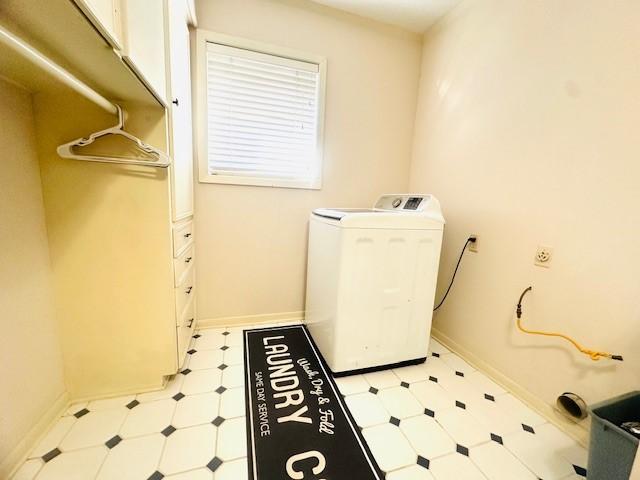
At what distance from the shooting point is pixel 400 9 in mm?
1955

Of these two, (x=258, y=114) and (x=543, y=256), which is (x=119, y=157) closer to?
(x=258, y=114)

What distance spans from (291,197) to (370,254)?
942 mm

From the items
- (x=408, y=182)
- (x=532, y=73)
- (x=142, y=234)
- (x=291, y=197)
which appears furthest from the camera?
(x=408, y=182)

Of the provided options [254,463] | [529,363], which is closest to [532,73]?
[529,363]

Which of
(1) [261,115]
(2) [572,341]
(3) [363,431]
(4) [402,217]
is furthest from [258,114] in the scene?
(2) [572,341]

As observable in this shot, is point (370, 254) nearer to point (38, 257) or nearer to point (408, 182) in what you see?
point (408, 182)

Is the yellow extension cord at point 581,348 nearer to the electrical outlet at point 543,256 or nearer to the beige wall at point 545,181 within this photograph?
the beige wall at point 545,181

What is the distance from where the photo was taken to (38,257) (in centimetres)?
111

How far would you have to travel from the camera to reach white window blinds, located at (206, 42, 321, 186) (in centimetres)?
186

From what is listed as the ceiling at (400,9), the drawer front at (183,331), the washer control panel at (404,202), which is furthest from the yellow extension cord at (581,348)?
the ceiling at (400,9)

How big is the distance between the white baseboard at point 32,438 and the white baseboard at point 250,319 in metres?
0.89

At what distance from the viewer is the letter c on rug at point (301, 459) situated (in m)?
0.99

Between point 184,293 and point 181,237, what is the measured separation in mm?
353

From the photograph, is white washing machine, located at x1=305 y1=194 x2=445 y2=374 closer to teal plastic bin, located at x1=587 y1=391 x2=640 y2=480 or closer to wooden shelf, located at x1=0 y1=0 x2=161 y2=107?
teal plastic bin, located at x1=587 y1=391 x2=640 y2=480
